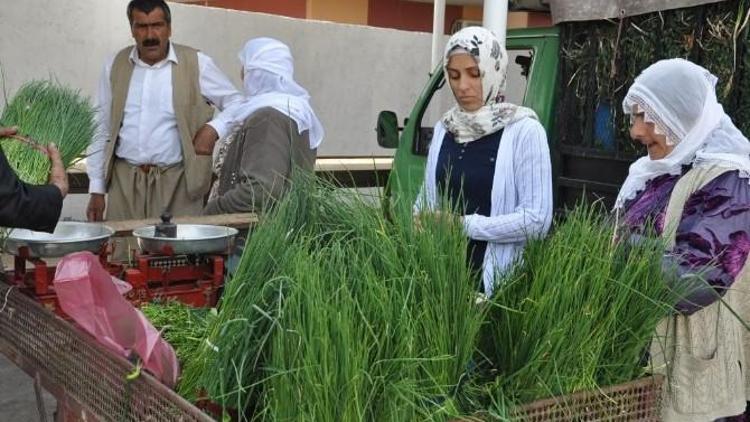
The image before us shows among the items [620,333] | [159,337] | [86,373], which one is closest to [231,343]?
[159,337]

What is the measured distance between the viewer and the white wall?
24.5ft

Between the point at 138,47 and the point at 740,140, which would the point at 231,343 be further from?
the point at 138,47

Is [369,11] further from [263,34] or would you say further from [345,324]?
[345,324]

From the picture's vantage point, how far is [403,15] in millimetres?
13781

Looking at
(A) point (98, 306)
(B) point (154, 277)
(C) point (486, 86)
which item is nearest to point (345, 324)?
→ (A) point (98, 306)

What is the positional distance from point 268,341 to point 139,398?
0.35m

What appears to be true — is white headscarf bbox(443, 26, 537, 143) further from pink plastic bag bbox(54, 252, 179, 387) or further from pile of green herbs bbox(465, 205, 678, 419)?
pink plastic bag bbox(54, 252, 179, 387)

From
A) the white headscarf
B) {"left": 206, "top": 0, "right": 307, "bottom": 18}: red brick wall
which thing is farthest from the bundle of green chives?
{"left": 206, "top": 0, "right": 307, "bottom": 18}: red brick wall

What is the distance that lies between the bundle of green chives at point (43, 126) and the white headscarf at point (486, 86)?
1212mm

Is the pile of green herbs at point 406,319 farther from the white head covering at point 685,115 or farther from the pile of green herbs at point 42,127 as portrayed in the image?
the pile of green herbs at point 42,127

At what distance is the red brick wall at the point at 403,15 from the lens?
13.4m

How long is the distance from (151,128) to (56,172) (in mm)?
1532

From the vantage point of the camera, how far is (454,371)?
1.36 m

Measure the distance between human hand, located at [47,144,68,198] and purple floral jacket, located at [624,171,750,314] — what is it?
1.48m
